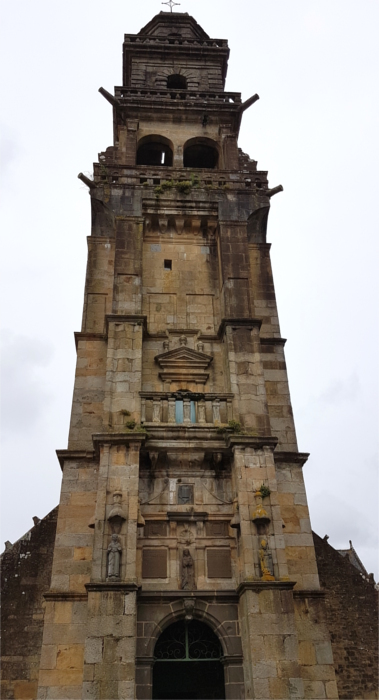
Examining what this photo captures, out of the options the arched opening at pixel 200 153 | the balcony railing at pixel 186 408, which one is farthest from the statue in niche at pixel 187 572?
the arched opening at pixel 200 153

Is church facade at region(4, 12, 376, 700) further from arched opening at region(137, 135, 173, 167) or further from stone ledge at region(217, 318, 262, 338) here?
arched opening at region(137, 135, 173, 167)

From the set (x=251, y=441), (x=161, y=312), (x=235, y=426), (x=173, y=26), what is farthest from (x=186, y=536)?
(x=173, y=26)

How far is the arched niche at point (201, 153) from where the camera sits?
2309 centimetres

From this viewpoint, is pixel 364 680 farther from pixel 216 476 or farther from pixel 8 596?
pixel 8 596

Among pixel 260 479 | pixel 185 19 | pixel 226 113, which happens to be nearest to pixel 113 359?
pixel 260 479

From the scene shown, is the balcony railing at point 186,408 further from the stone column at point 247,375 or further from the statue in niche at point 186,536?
the statue in niche at point 186,536

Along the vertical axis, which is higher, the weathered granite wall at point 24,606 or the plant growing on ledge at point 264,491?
the plant growing on ledge at point 264,491

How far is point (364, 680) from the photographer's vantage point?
16.0 metres

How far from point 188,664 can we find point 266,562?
4.10m

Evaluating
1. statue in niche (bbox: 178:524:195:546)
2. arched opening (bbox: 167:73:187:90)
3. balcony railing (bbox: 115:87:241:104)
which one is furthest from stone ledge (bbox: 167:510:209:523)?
arched opening (bbox: 167:73:187:90)

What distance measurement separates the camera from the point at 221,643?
1306 centimetres

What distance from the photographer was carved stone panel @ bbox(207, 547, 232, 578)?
1373 cm

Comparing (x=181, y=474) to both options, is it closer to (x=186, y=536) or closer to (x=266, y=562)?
(x=186, y=536)

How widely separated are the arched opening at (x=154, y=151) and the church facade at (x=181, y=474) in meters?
2.50
